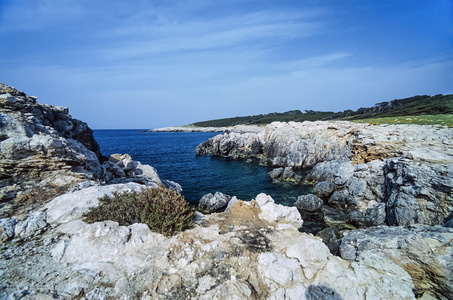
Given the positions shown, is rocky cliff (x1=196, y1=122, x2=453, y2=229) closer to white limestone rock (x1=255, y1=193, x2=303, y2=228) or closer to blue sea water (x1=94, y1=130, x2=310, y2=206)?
blue sea water (x1=94, y1=130, x2=310, y2=206)

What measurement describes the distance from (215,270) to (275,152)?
45.6 meters

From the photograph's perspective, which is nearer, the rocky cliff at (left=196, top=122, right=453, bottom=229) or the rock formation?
the rock formation

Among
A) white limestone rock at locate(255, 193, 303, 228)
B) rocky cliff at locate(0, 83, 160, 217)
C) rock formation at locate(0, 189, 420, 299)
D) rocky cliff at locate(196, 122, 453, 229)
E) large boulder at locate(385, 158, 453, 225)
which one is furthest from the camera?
rocky cliff at locate(196, 122, 453, 229)

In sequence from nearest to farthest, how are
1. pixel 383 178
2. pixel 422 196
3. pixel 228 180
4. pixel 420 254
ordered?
pixel 420 254, pixel 422 196, pixel 383 178, pixel 228 180

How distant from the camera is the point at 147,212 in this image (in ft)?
29.3

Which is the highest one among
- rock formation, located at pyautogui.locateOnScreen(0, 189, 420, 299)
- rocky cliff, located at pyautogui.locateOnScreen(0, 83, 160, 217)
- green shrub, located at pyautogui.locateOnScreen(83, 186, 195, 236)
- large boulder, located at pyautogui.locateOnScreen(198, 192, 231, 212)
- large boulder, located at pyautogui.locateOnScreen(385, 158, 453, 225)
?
Answer: rocky cliff, located at pyautogui.locateOnScreen(0, 83, 160, 217)

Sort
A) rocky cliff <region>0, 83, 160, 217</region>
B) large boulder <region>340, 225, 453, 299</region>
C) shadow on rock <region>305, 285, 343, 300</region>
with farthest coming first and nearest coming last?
rocky cliff <region>0, 83, 160, 217</region>
large boulder <region>340, 225, 453, 299</region>
shadow on rock <region>305, 285, 343, 300</region>

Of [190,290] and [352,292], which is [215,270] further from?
[352,292]

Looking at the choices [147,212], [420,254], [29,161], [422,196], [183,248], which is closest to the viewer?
[183,248]

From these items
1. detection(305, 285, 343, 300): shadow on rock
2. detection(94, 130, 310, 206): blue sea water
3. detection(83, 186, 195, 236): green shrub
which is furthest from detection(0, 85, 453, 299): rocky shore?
detection(94, 130, 310, 206): blue sea water

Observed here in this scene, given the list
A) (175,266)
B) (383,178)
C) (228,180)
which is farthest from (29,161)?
(383,178)

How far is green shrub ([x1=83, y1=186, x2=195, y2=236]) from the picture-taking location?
28.2 feet

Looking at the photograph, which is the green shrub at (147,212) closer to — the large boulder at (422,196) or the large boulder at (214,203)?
the large boulder at (214,203)

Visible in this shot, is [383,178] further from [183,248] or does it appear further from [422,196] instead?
[183,248]
